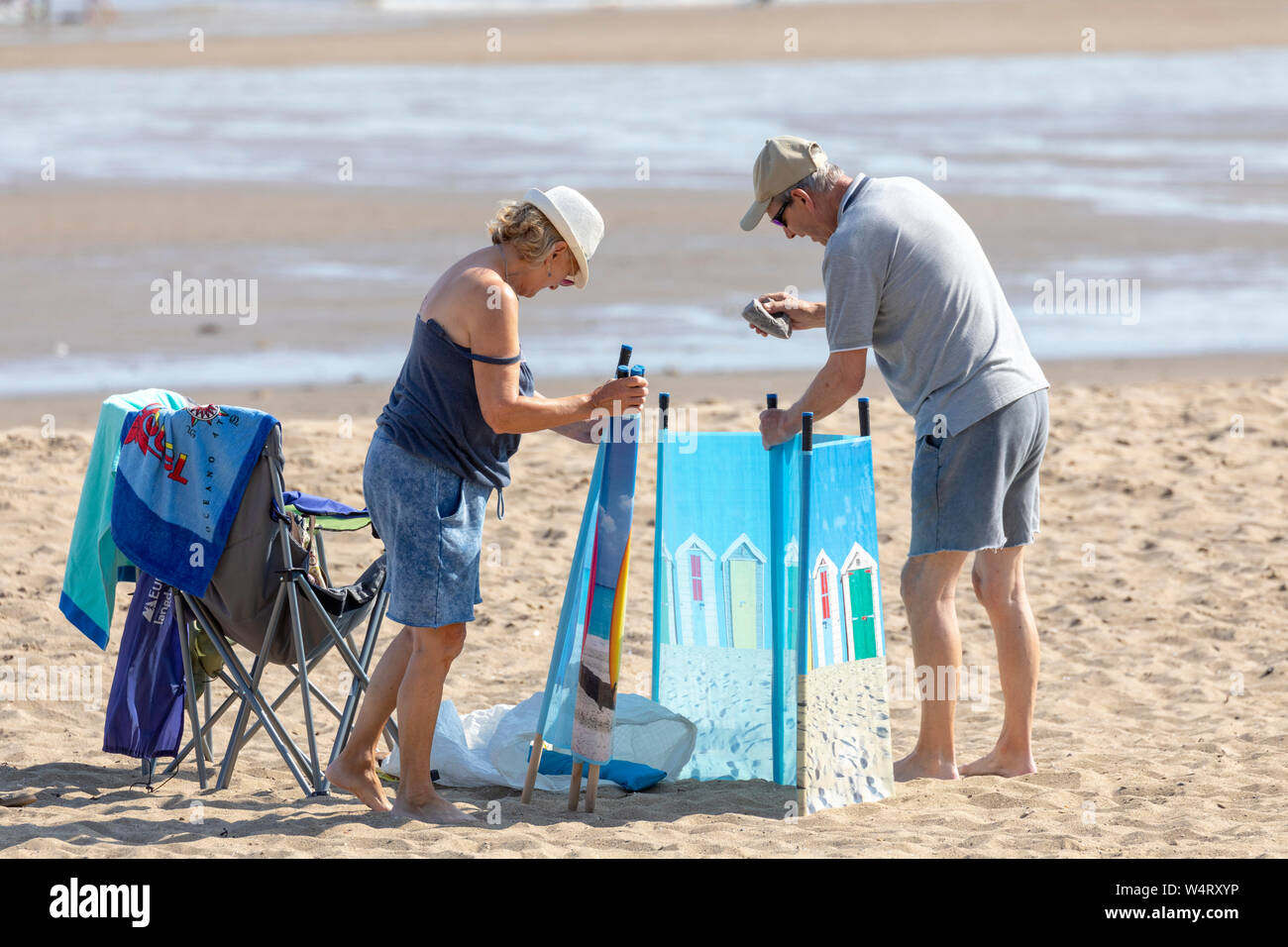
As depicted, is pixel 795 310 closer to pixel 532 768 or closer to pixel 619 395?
pixel 619 395

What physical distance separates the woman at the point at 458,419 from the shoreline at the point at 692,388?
4.86 m

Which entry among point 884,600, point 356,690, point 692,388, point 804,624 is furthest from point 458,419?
point 692,388

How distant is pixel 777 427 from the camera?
454 centimetres

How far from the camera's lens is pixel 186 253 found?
582 inches

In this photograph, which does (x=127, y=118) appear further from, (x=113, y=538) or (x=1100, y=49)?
(x=113, y=538)

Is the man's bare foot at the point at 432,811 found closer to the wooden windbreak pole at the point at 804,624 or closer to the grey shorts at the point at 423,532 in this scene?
the grey shorts at the point at 423,532

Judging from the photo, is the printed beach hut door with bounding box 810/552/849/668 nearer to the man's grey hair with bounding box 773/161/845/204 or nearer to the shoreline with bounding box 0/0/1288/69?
the man's grey hair with bounding box 773/161/845/204

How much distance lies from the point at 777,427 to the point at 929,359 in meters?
0.47

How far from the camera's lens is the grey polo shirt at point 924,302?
441 centimetres

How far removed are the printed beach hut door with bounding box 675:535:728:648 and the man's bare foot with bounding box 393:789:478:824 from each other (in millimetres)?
897

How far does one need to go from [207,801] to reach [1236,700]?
11.2 feet

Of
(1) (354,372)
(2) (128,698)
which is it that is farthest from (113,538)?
(1) (354,372)

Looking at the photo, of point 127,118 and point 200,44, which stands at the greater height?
point 200,44

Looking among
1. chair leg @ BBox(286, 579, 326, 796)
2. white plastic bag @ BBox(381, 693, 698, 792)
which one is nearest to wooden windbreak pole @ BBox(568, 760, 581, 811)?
white plastic bag @ BBox(381, 693, 698, 792)
